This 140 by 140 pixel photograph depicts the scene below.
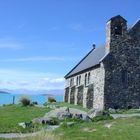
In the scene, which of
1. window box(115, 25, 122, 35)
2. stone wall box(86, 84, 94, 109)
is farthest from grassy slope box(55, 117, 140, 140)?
stone wall box(86, 84, 94, 109)

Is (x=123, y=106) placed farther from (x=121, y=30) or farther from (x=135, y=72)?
(x=121, y=30)

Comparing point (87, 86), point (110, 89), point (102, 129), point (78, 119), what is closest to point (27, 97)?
point (87, 86)

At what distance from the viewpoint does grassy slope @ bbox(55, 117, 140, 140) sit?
19.9 meters

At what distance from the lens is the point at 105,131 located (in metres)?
21.7

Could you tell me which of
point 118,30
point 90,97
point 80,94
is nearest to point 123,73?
point 118,30

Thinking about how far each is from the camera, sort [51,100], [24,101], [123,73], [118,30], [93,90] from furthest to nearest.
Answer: [51,100] → [24,101] → [93,90] → [118,30] → [123,73]

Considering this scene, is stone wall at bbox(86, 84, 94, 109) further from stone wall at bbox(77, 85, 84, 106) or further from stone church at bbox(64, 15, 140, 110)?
stone wall at bbox(77, 85, 84, 106)

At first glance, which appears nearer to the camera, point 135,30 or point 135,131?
point 135,131

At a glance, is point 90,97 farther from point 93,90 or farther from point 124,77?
point 124,77

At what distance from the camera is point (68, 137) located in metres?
19.9

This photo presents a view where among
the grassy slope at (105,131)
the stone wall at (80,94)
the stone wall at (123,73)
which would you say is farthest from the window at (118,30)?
the grassy slope at (105,131)

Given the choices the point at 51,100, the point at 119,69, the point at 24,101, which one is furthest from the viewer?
the point at 51,100

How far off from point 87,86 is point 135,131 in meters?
26.4

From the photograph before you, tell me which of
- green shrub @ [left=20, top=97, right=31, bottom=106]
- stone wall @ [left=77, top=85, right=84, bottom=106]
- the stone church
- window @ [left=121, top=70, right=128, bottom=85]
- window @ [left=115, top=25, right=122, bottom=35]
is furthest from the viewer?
stone wall @ [left=77, top=85, right=84, bottom=106]
